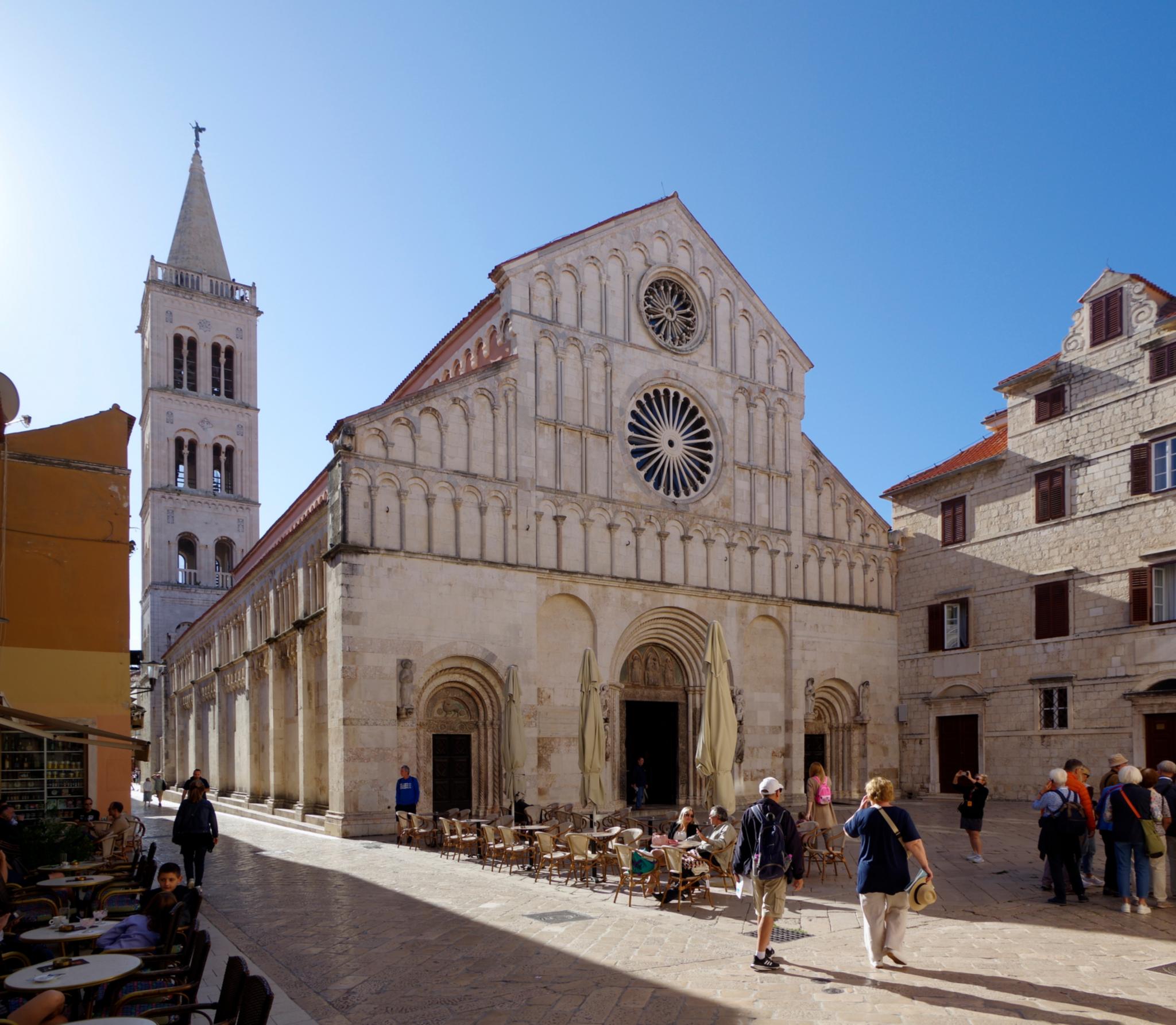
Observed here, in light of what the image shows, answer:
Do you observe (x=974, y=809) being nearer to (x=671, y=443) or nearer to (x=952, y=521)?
(x=671, y=443)

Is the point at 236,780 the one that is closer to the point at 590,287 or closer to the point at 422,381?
the point at 422,381

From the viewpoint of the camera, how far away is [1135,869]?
11461 mm

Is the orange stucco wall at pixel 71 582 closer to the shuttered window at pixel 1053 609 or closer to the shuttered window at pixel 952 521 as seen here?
the shuttered window at pixel 1053 609

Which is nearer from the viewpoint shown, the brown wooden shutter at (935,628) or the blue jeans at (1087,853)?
the blue jeans at (1087,853)

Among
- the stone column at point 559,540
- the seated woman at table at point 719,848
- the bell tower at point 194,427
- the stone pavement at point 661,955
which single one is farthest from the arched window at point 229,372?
the seated woman at table at point 719,848

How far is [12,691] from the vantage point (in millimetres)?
16719

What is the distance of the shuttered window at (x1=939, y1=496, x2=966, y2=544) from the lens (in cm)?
2903

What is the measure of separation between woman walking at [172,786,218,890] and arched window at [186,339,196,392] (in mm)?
44647

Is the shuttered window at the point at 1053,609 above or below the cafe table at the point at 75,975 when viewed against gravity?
above

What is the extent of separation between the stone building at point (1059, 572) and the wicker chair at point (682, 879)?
1564 cm

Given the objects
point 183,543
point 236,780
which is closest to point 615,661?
point 236,780

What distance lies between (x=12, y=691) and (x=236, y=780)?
17.4 m

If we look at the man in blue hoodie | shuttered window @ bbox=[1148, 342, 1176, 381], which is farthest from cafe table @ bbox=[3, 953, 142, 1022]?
shuttered window @ bbox=[1148, 342, 1176, 381]

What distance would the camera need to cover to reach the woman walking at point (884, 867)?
843 cm
